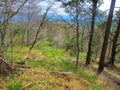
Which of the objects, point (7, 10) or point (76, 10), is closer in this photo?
point (7, 10)

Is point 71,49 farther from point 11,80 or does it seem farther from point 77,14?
point 11,80

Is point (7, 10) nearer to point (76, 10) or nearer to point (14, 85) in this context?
point (14, 85)

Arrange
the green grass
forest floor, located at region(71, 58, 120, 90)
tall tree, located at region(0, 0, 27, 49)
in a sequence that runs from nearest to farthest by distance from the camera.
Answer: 1. the green grass
2. tall tree, located at region(0, 0, 27, 49)
3. forest floor, located at region(71, 58, 120, 90)

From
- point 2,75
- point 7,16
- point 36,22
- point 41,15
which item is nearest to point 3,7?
point 7,16

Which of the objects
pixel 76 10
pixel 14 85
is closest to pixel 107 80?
pixel 76 10

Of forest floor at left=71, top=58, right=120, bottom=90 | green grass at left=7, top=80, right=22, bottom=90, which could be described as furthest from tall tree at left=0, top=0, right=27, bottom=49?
forest floor at left=71, top=58, right=120, bottom=90

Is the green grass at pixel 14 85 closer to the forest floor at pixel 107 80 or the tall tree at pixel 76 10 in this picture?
the forest floor at pixel 107 80

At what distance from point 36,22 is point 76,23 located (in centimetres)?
1257

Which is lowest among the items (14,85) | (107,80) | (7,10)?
(107,80)

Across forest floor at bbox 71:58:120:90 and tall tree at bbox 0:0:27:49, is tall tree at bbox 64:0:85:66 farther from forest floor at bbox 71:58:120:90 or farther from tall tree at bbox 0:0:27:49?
tall tree at bbox 0:0:27:49

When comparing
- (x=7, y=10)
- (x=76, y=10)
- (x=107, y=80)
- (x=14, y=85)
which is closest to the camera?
(x=14, y=85)

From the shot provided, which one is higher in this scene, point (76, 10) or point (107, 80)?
point (76, 10)

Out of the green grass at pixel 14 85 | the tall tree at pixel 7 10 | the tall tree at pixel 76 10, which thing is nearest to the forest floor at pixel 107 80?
the tall tree at pixel 76 10

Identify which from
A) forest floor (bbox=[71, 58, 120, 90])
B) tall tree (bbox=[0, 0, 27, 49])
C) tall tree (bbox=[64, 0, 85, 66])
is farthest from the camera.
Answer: tall tree (bbox=[64, 0, 85, 66])
